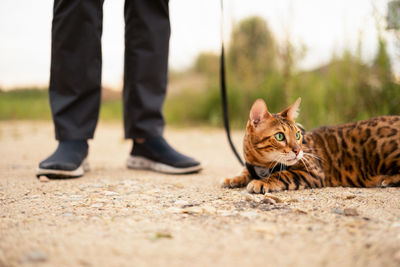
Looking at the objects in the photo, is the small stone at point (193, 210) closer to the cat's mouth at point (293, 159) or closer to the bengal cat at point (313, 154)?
the bengal cat at point (313, 154)

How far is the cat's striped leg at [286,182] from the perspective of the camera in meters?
1.85

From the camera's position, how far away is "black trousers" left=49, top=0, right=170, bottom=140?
220 centimetres

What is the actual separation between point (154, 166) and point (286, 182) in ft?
3.87

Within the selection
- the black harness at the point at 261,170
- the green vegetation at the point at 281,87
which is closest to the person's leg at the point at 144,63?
the black harness at the point at 261,170

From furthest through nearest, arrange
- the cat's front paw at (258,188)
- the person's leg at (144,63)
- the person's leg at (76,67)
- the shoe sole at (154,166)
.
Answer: the shoe sole at (154,166), the person's leg at (144,63), the person's leg at (76,67), the cat's front paw at (258,188)

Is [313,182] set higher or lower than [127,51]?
lower

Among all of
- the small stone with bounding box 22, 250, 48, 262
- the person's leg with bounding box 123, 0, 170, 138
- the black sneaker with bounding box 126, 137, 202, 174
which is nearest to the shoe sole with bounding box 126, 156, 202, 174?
the black sneaker with bounding box 126, 137, 202, 174

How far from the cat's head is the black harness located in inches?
1.3

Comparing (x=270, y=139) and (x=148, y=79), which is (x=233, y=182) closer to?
(x=270, y=139)

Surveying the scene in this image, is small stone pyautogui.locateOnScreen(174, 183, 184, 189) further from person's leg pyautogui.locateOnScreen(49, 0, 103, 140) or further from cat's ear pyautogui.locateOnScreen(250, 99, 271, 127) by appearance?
person's leg pyautogui.locateOnScreen(49, 0, 103, 140)

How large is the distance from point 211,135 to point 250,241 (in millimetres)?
4443

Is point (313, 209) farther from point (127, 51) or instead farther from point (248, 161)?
point (127, 51)

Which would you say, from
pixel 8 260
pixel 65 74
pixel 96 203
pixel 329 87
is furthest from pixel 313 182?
pixel 329 87

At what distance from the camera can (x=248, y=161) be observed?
2084 mm
